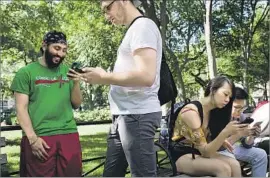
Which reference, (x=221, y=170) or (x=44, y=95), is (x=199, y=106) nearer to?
(x=221, y=170)

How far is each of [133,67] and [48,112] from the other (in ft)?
2.34

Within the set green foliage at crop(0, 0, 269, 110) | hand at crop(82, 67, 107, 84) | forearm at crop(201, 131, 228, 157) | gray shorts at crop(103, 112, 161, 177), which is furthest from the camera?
green foliage at crop(0, 0, 269, 110)

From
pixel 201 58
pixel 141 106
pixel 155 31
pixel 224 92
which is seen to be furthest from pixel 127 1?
pixel 201 58

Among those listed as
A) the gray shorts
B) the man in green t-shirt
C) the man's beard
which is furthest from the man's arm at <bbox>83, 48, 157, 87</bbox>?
the man's beard

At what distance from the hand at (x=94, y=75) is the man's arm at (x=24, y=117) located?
27.3 inches

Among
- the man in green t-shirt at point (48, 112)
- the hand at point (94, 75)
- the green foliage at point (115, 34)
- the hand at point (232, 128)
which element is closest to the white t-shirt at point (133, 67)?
the hand at point (94, 75)

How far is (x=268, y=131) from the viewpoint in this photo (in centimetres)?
366

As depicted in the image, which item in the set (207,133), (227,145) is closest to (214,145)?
(207,133)

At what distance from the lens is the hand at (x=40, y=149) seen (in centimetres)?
195

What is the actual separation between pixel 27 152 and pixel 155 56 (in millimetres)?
951

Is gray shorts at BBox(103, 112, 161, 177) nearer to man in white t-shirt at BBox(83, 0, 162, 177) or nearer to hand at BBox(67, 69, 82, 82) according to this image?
man in white t-shirt at BBox(83, 0, 162, 177)

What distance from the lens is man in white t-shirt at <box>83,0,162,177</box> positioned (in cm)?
140

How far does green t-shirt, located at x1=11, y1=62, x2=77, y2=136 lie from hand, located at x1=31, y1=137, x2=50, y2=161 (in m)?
0.05

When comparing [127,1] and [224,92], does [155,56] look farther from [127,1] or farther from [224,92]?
[224,92]
